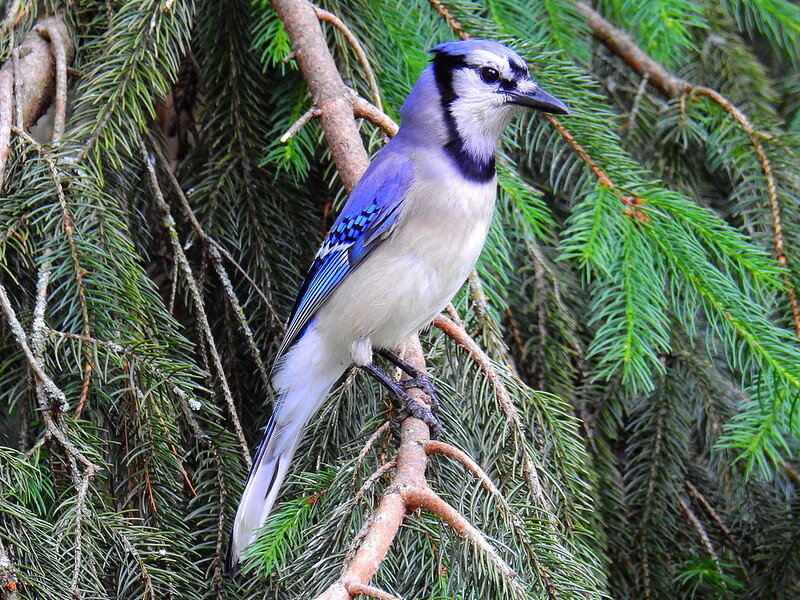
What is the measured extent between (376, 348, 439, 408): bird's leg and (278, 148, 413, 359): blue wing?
0.60 ft

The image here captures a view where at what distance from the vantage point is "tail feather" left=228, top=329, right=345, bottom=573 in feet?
4.87

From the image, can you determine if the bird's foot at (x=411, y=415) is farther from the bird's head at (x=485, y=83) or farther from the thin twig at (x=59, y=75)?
the thin twig at (x=59, y=75)

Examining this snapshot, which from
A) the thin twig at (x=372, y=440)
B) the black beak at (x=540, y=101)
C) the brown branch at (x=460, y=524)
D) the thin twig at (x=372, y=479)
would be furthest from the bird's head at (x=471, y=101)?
the brown branch at (x=460, y=524)

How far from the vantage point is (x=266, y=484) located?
1.59 m

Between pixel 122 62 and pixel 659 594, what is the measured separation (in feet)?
4.86

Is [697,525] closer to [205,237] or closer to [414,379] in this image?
[414,379]

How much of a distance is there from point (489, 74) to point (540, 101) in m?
0.12

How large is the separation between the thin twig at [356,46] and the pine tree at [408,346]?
0.01m

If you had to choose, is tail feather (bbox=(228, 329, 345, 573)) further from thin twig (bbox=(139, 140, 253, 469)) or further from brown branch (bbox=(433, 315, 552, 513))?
brown branch (bbox=(433, 315, 552, 513))

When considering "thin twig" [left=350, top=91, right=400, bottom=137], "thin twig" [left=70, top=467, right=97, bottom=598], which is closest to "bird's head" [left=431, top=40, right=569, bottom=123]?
"thin twig" [left=350, top=91, right=400, bottom=137]

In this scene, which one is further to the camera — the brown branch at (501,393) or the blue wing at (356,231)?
the blue wing at (356,231)

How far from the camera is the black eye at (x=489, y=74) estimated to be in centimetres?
184

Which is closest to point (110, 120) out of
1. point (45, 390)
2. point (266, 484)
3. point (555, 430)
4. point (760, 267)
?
point (45, 390)

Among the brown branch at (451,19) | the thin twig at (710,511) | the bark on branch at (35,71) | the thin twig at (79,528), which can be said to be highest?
the bark on branch at (35,71)
